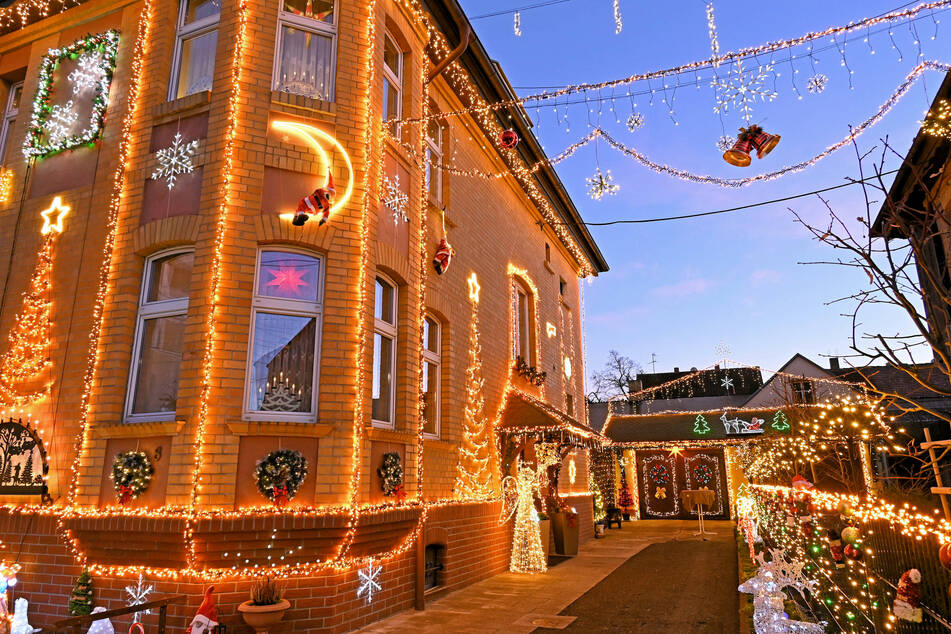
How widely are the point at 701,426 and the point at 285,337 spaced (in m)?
19.5

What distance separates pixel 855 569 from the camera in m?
4.62

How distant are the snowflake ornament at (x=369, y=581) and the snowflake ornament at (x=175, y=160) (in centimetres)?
471

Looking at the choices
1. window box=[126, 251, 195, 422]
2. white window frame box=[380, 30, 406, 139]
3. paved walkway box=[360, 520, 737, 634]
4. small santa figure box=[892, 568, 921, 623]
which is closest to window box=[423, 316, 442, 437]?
paved walkway box=[360, 520, 737, 634]

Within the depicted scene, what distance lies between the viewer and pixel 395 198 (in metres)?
7.90

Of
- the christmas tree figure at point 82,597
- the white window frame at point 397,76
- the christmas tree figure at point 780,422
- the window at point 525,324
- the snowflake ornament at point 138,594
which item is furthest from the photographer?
the christmas tree figure at point 780,422

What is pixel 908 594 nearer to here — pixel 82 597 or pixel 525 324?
pixel 82 597

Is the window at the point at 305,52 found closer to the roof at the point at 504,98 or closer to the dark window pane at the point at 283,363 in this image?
the roof at the point at 504,98

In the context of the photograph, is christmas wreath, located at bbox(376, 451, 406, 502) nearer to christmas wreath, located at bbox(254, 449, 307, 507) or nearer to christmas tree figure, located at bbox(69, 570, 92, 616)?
christmas wreath, located at bbox(254, 449, 307, 507)

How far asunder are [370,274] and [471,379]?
156 inches

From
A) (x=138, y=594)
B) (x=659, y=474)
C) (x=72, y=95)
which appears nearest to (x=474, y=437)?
(x=138, y=594)

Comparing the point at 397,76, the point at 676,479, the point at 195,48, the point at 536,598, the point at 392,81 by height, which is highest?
the point at 397,76

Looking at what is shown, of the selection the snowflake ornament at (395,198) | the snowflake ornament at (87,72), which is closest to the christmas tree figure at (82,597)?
the snowflake ornament at (395,198)

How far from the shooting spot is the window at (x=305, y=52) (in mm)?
7113

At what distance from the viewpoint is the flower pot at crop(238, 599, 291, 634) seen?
5121 millimetres
